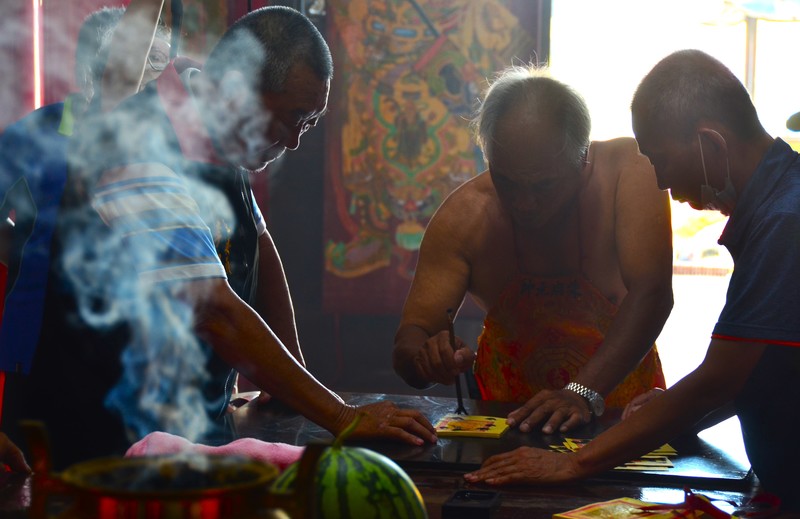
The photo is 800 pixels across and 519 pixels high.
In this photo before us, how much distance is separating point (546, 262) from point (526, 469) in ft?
4.59

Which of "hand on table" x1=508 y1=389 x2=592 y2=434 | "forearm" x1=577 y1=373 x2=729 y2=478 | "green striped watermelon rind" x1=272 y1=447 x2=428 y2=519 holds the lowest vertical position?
"hand on table" x1=508 y1=389 x2=592 y2=434

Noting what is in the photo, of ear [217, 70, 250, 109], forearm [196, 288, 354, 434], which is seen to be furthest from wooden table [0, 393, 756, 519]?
ear [217, 70, 250, 109]

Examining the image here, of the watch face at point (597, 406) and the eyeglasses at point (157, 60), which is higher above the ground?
the eyeglasses at point (157, 60)

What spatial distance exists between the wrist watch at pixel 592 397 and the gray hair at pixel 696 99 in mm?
885

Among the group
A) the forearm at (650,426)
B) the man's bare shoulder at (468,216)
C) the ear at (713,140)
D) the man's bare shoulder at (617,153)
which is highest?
the ear at (713,140)

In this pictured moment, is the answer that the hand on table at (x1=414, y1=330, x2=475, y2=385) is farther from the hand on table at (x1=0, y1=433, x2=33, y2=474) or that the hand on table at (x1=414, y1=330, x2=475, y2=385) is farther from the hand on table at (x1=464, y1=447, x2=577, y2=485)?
the hand on table at (x1=0, y1=433, x2=33, y2=474)

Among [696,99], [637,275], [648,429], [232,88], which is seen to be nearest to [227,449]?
[648,429]

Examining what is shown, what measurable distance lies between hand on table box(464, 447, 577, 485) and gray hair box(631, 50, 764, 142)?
78 centimetres

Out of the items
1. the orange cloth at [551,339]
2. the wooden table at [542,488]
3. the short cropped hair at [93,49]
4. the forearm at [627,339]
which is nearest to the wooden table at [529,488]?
the wooden table at [542,488]

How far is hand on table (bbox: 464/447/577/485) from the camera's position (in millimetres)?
1745

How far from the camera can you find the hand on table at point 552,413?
2281 millimetres

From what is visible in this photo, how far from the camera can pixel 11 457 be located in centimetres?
178

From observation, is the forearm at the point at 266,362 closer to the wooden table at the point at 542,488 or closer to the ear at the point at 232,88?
the wooden table at the point at 542,488

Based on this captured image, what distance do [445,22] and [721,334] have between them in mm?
3816
